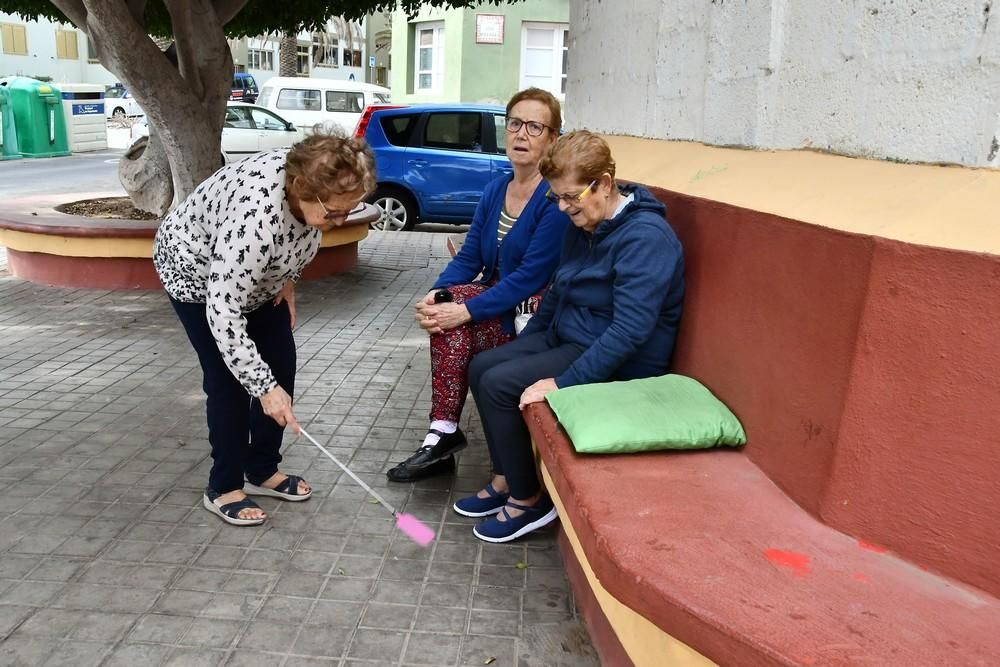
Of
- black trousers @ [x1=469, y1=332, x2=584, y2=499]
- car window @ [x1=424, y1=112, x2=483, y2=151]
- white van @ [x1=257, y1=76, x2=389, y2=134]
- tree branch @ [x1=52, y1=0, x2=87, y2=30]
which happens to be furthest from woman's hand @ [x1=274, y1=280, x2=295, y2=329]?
white van @ [x1=257, y1=76, x2=389, y2=134]

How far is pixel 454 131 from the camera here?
10.7 m

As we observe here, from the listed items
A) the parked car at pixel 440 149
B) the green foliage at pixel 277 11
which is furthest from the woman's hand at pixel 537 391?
the parked car at pixel 440 149

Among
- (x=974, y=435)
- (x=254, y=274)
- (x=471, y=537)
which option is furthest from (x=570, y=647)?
(x=254, y=274)

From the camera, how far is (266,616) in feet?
9.05

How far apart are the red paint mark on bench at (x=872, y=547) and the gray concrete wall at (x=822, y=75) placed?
0.90 m

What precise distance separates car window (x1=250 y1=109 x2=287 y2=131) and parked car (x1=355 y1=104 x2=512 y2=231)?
6398 millimetres

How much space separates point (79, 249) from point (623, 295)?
593 cm

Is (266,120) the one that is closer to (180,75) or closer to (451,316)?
(180,75)

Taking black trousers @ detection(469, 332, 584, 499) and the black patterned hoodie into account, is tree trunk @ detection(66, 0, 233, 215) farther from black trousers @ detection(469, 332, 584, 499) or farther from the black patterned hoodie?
black trousers @ detection(469, 332, 584, 499)

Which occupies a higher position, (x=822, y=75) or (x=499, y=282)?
(x=822, y=75)

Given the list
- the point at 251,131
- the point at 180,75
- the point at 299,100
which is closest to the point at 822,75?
the point at 180,75

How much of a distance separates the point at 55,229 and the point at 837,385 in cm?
684

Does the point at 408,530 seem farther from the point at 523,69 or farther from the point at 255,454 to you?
the point at 523,69

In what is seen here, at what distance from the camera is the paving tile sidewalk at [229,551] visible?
2633 millimetres
